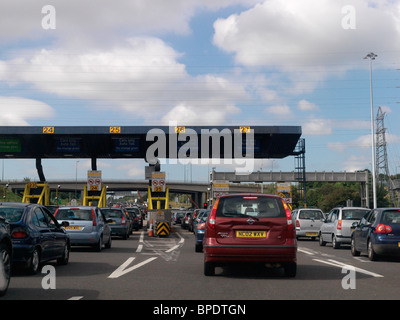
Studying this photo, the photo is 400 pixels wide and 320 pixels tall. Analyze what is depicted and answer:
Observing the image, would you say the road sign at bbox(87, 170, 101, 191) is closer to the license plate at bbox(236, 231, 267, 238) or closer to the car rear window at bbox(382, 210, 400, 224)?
the car rear window at bbox(382, 210, 400, 224)

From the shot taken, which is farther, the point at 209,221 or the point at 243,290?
the point at 209,221

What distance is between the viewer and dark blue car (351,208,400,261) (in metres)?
17.3

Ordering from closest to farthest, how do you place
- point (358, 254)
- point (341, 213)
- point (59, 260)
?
point (59, 260) < point (358, 254) < point (341, 213)

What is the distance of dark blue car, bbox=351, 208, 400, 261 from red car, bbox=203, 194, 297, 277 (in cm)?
580

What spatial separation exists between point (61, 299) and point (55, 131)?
29.9 meters

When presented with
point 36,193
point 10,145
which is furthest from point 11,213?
point 10,145

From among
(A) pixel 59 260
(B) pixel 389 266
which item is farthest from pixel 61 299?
(B) pixel 389 266

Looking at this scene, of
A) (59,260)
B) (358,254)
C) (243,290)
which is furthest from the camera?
(358,254)

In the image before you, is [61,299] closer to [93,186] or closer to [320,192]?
[93,186]

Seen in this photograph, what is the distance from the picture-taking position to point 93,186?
133 ft

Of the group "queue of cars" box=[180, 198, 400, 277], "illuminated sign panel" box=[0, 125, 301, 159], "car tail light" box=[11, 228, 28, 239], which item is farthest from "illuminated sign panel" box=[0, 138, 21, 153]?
"queue of cars" box=[180, 198, 400, 277]

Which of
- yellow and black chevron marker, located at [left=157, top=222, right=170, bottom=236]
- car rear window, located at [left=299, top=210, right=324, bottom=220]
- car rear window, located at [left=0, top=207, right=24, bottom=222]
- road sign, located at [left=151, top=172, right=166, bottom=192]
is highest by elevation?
road sign, located at [left=151, top=172, right=166, bottom=192]

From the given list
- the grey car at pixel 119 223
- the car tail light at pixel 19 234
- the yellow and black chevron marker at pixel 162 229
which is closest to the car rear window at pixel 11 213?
the car tail light at pixel 19 234

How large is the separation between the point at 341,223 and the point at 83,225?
9855 mm
